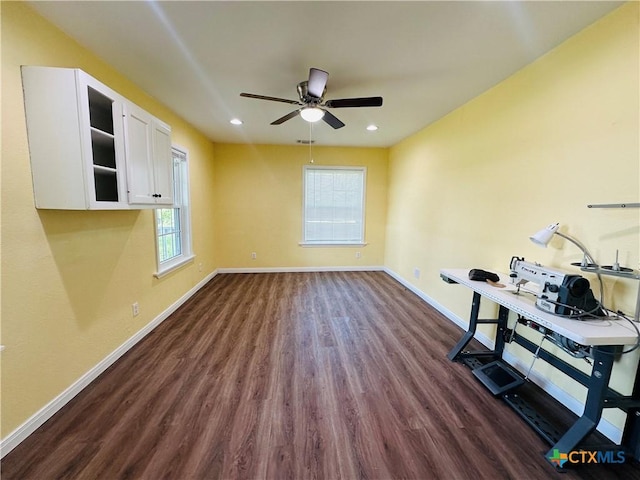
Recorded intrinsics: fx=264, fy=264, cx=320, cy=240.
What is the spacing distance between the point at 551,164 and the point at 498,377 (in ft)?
5.61

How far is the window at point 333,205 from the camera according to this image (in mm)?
5309

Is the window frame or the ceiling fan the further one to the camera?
the window frame

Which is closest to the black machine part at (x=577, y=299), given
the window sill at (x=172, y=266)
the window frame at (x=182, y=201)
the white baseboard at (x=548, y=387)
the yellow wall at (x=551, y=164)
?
the yellow wall at (x=551, y=164)

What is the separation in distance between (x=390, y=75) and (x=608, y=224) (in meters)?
1.94

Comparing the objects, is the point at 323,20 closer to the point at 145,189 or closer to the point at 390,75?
the point at 390,75

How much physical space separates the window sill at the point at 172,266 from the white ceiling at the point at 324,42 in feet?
6.35

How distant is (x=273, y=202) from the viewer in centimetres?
524

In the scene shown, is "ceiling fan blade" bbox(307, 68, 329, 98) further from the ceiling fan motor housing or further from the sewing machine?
the sewing machine

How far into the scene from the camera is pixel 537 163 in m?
2.12

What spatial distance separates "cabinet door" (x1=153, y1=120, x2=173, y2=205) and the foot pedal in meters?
3.21

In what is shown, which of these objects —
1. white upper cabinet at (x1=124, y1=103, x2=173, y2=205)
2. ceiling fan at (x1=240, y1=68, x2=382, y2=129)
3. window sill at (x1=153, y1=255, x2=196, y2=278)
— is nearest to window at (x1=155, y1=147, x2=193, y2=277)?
window sill at (x1=153, y1=255, x2=196, y2=278)

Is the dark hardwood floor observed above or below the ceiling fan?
below

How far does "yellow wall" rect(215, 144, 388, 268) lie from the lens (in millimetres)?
5086

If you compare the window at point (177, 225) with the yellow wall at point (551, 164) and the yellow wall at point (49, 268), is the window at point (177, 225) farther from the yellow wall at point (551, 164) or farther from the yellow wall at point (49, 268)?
the yellow wall at point (551, 164)
